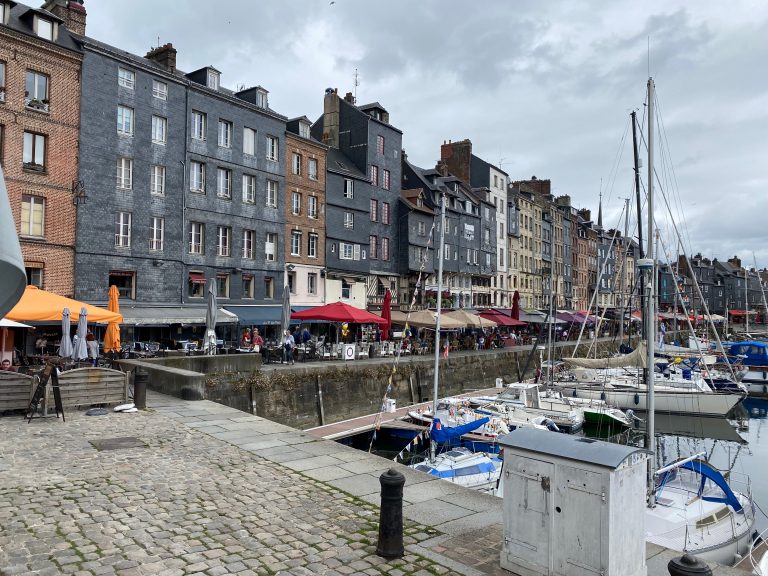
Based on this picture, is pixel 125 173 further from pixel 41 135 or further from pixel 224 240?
pixel 224 240

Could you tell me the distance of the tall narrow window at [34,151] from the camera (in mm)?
24672

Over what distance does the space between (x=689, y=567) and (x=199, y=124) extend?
32.1 metres

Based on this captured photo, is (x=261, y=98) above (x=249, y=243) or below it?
above

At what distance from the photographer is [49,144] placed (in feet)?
82.9

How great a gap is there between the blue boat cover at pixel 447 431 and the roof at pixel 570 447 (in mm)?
12030

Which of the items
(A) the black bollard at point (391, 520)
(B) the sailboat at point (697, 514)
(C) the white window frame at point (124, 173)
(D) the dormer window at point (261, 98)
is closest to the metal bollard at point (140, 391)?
(A) the black bollard at point (391, 520)

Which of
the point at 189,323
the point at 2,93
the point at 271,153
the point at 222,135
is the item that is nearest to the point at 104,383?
the point at 189,323

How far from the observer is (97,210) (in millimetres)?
26641

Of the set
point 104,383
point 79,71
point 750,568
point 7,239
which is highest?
point 79,71

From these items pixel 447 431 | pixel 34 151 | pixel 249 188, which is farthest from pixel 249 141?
pixel 447 431

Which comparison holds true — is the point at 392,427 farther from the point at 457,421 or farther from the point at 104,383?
the point at 104,383

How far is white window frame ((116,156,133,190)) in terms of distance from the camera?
27.9 m

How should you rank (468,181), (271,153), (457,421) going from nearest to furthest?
(457,421) → (271,153) → (468,181)

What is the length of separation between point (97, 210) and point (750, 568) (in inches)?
1061
